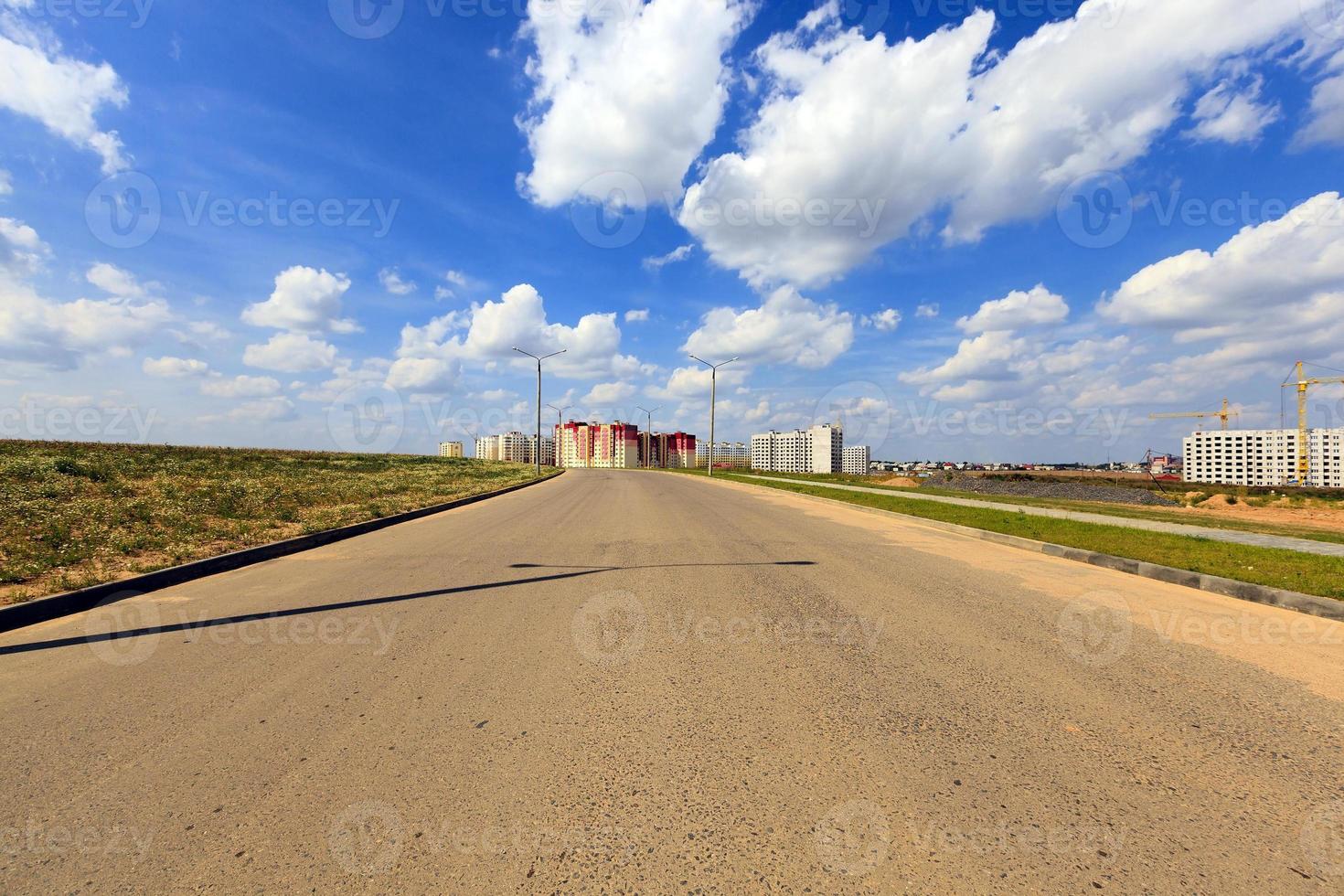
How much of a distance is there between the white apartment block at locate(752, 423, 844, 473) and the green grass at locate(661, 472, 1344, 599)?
8989 centimetres

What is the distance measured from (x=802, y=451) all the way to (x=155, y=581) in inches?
5523

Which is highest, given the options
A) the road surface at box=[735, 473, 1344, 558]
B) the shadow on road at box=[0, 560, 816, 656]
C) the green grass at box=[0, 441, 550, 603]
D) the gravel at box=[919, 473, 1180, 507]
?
the green grass at box=[0, 441, 550, 603]

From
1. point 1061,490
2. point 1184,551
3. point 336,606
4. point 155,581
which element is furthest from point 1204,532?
point 1061,490

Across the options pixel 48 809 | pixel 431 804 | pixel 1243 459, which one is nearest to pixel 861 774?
pixel 431 804

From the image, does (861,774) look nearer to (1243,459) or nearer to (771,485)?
(771,485)

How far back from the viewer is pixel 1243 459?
258ft

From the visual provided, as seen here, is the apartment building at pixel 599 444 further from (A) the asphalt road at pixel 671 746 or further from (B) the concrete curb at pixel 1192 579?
(A) the asphalt road at pixel 671 746

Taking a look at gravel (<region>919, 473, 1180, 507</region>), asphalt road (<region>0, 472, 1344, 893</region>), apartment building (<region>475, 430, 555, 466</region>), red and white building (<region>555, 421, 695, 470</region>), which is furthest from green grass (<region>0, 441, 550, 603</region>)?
apartment building (<region>475, 430, 555, 466</region>)

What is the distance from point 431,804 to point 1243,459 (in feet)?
365

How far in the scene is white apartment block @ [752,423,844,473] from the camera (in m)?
122

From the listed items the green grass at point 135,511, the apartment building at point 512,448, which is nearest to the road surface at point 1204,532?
the green grass at point 135,511

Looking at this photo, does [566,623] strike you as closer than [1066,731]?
No

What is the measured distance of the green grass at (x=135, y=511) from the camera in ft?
23.1

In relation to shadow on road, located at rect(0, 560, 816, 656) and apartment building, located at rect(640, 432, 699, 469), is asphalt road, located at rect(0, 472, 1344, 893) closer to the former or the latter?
shadow on road, located at rect(0, 560, 816, 656)
